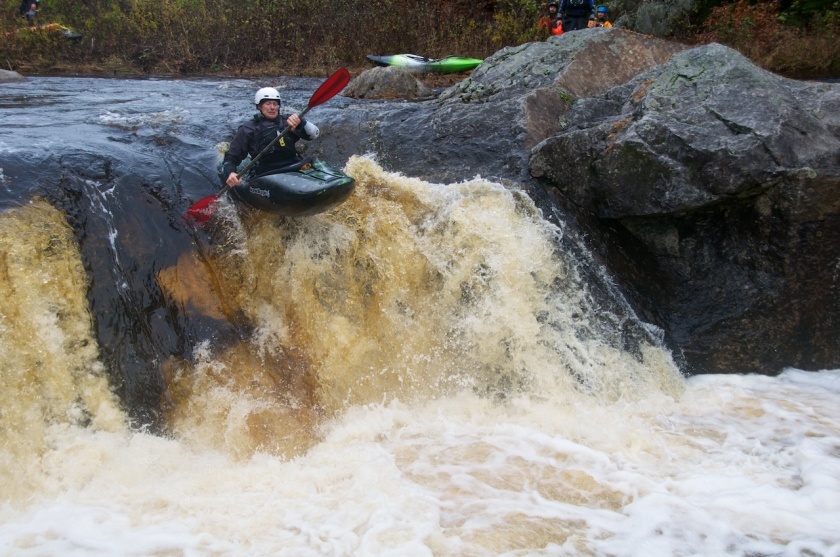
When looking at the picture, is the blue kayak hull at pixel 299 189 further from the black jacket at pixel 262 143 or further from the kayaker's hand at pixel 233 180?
the black jacket at pixel 262 143

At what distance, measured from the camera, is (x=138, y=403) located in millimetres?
4035

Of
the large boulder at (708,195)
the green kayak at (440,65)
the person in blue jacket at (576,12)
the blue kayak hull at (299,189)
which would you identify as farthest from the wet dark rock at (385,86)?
the blue kayak hull at (299,189)

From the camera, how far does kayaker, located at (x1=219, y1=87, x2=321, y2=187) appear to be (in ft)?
16.5

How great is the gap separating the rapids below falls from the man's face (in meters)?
0.74

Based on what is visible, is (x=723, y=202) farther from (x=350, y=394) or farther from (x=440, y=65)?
(x=440, y=65)

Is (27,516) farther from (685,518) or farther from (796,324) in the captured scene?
(796,324)

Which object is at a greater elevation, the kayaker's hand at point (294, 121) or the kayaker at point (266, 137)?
the kayaker's hand at point (294, 121)

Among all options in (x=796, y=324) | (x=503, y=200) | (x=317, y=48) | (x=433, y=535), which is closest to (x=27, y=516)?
(x=433, y=535)

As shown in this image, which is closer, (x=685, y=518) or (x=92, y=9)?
(x=685, y=518)

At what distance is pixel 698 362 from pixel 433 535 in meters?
3.01

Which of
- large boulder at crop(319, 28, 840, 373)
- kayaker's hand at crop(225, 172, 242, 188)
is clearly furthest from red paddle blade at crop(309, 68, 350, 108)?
large boulder at crop(319, 28, 840, 373)

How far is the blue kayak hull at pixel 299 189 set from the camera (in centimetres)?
454

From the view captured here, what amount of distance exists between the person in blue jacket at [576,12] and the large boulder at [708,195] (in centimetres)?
499

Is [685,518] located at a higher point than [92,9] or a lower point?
lower
